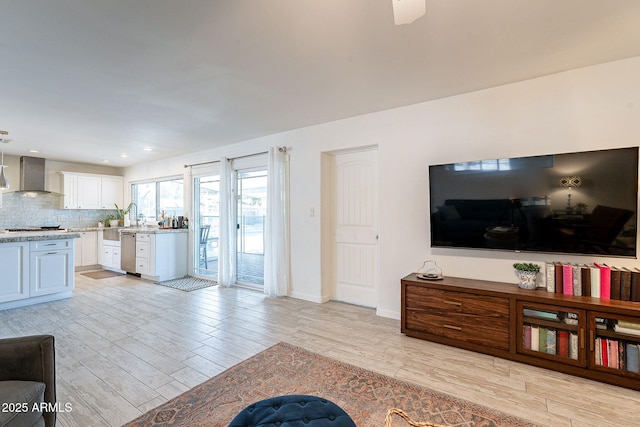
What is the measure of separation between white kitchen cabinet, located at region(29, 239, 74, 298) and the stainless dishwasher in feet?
4.92

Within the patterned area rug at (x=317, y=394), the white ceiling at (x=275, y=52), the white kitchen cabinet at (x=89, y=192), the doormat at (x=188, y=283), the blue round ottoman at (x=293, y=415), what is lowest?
the patterned area rug at (x=317, y=394)

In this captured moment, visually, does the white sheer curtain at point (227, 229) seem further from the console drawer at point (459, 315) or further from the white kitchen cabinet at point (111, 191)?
the white kitchen cabinet at point (111, 191)

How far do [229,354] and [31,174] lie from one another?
6.91 meters

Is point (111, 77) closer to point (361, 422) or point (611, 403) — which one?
point (361, 422)

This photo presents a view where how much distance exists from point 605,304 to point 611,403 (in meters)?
0.67

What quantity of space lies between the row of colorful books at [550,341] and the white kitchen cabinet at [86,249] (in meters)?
8.45

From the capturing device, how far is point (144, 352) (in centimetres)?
264

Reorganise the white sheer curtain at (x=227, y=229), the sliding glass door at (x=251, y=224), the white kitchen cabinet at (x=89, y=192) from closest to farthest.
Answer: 1. the sliding glass door at (x=251, y=224)
2. the white sheer curtain at (x=227, y=229)
3. the white kitchen cabinet at (x=89, y=192)

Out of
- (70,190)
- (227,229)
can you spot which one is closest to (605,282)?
(227,229)

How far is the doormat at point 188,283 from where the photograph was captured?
5027mm

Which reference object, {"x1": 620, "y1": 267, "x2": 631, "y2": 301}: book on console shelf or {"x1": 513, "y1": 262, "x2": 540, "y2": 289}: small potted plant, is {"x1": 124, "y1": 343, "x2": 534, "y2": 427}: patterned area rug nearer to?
{"x1": 513, "y1": 262, "x2": 540, "y2": 289}: small potted plant

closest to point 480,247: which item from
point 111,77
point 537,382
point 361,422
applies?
point 537,382

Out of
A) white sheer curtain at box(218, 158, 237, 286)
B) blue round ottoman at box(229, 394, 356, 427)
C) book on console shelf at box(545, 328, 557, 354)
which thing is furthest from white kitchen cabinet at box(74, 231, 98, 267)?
book on console shelf at box(545, 328, 557, 354)

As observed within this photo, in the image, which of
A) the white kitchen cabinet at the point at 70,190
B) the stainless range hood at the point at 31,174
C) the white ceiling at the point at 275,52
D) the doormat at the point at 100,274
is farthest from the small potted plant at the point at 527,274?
the stainless range hood at the point at 31,174
